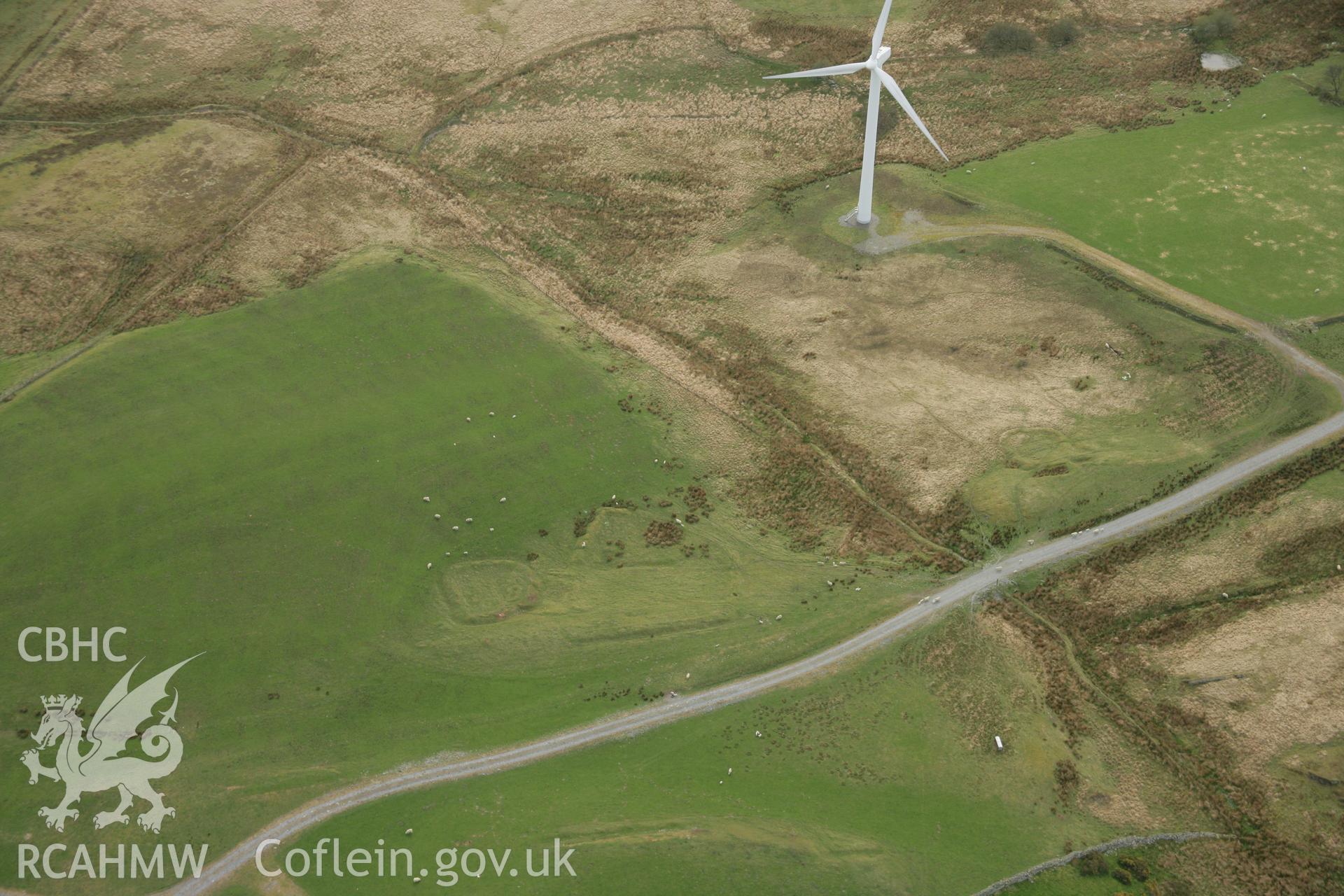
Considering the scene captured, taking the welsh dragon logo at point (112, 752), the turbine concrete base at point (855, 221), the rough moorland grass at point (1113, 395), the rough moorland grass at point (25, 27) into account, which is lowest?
the welsh dragon logo at point (112, 752)

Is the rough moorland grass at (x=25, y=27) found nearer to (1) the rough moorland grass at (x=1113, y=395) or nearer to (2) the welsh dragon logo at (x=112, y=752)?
(2) the welsh dragon logo at (x=112, y=752)

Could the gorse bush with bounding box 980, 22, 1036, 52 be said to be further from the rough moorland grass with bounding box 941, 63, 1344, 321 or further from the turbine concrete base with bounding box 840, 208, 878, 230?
the turbine concrete base with bounding box 840, 208, 878, 230

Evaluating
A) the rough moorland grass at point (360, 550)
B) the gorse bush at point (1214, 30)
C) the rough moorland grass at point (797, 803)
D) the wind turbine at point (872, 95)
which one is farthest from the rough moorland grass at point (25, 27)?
the gorse bush at point (1214, 30)

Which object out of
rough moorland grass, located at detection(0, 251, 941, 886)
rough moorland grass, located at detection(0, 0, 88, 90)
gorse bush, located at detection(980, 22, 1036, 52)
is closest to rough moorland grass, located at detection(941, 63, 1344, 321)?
gorse bush, located at detection(980, 22, 1036, 52)

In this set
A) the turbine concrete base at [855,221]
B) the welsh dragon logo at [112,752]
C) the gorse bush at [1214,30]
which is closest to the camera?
the welsh dragon logo at [112,752]

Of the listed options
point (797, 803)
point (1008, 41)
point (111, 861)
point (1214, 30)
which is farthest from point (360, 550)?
point (1214, 30)

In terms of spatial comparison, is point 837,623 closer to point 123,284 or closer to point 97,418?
point 97,418
